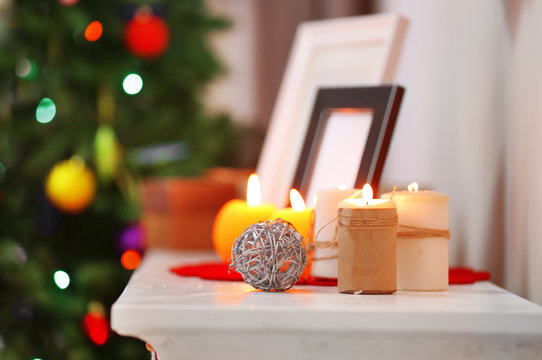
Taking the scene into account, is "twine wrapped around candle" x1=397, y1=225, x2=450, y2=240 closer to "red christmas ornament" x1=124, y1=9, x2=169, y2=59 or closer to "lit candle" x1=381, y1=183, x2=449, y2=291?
"lit candle" x1=381, y1=183, x2=449, y2=291

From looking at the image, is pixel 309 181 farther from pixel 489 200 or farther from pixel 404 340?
pixel 404 340

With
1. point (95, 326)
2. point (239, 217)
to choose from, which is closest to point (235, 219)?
point (239, 217)

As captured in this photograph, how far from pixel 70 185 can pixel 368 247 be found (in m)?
1.01

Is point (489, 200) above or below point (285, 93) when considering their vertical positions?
below

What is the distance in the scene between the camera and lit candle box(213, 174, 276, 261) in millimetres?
981

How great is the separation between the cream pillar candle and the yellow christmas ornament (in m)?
0.87

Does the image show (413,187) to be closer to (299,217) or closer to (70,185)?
(299,217)

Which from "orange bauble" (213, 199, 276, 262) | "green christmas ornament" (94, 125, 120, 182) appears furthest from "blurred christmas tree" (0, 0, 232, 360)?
"orange bauble" (213, 199, 276, 262)

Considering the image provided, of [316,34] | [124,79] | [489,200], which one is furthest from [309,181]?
[124,79]

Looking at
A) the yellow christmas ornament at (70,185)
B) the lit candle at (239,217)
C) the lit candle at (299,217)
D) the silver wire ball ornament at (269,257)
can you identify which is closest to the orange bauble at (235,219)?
the lit candle at (239,217)

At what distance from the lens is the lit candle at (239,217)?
0.98m

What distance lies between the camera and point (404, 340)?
601 mm

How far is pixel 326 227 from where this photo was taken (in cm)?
81

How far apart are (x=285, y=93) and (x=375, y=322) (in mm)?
757
